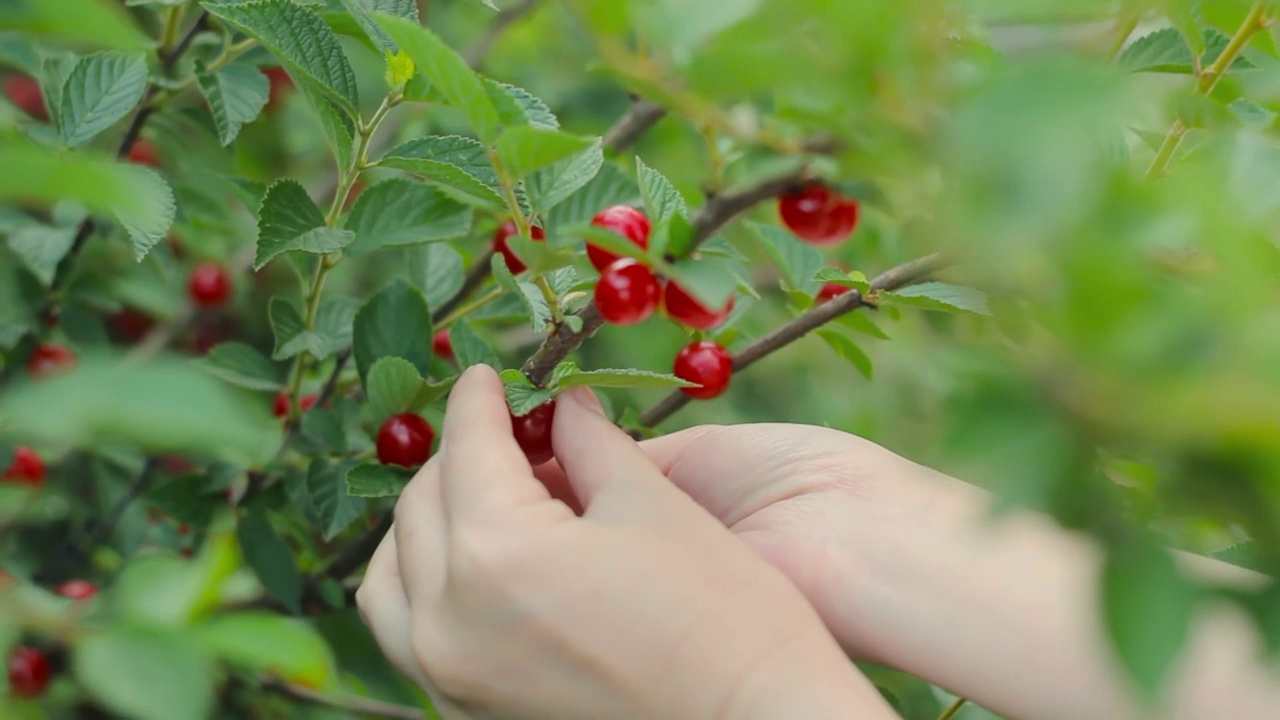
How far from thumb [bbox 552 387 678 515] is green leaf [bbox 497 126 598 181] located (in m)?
0.26

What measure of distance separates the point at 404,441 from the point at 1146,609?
0.76 m

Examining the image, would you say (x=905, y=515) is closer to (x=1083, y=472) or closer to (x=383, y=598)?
(x=383, y=598)

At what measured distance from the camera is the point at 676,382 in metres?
0.85

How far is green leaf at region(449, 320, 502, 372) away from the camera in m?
1.01

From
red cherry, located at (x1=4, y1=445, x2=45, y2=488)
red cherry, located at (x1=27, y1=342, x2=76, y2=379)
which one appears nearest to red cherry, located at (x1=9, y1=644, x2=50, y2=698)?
red cherry, located at (x1=4, y1=445, x2=45, y2=488)

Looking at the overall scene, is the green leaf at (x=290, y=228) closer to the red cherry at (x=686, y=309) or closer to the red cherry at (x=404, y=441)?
the red cherry at (x=404, y=441)

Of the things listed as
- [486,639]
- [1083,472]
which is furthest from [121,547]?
[1083,472]

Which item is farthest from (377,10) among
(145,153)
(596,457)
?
(145,153)

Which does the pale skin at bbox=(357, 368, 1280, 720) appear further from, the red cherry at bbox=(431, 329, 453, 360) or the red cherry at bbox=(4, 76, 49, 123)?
the red cherry at bbox=(4, 76, 49, 123)

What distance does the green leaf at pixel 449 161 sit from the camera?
854mm

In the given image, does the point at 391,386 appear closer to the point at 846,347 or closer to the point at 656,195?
the point at 656,195

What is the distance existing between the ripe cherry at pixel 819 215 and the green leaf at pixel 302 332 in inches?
20.3

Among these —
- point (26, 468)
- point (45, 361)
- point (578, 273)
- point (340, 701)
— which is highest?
point (578, 273)

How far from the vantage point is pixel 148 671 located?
0.47 meters
